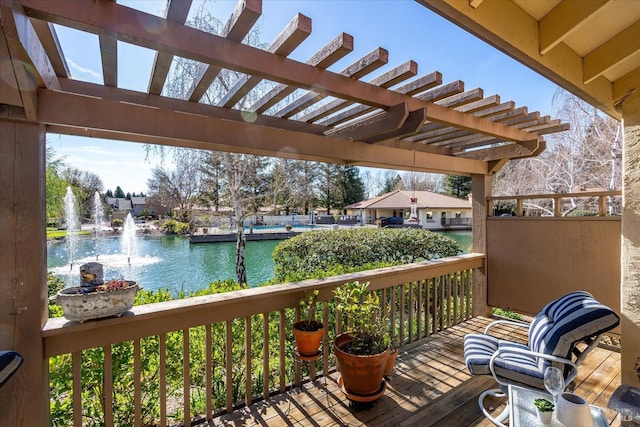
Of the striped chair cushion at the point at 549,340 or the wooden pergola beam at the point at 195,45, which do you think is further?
the striped chair cushion at the point at 549,340

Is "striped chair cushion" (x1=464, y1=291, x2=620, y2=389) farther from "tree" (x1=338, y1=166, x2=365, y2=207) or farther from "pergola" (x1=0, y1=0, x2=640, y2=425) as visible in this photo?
"tree" (x1=338, y1=166, x2=365, y2=207)

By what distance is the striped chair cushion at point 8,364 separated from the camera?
138 centimetres

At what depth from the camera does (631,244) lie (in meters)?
2.46

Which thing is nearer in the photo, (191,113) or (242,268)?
(191,113)

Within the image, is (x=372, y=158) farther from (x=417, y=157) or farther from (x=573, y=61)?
(x=573, y=61)

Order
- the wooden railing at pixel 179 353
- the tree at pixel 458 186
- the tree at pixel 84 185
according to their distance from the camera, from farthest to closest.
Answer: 1. the tree at pixel 458 186
2. the tree at pixel 84 185
3. the wooden railing at pixel 179 353

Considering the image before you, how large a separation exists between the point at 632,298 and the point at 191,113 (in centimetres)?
365

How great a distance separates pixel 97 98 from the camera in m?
1.89

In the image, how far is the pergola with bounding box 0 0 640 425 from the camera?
1.40m

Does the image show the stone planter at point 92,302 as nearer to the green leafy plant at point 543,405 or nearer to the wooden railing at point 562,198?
the green leafy plant at point 543,405

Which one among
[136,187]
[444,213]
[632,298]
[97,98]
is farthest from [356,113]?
[444,213]

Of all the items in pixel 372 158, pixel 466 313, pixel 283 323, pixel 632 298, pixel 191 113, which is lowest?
pixel 466 313

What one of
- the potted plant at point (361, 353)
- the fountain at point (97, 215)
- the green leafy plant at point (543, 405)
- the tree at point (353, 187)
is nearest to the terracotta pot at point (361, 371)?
the potted plant at point (361, 353)

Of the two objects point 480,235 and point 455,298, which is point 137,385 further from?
point 480,235
